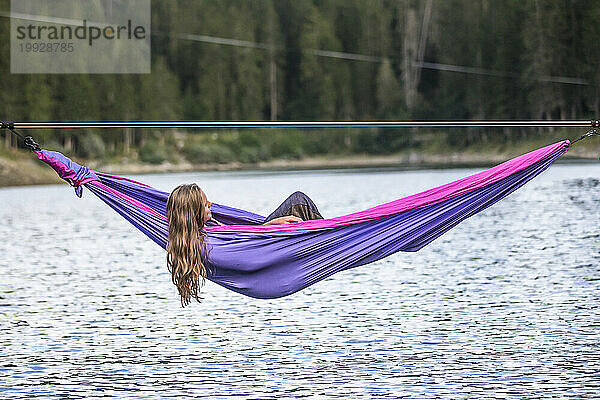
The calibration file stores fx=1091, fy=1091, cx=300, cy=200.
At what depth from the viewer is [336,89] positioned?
27.4 m

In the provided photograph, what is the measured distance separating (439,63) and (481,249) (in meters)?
17.7

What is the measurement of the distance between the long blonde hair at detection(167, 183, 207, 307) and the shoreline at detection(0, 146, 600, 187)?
66.9 ft

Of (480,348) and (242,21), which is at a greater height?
(242,21)

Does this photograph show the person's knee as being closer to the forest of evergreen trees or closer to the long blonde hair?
the long blonde hair

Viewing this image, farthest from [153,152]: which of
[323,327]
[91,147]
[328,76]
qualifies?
[323,327]

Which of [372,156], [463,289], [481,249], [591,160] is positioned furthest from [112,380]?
[372,156]

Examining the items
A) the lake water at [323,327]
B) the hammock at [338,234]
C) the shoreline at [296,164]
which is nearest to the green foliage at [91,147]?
the shoreline at [296,164]

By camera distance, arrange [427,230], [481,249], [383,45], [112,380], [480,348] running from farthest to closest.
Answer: [383,45], [481,249], [480,348], [112,380], [427,230]

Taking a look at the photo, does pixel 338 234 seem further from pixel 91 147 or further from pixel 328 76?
pixel 328 76

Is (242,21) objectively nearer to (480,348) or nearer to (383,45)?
(383,45)

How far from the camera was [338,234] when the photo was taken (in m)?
4.49

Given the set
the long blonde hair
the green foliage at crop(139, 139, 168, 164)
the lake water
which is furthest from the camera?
the green foliage at crop(139, 139, 168, 164)

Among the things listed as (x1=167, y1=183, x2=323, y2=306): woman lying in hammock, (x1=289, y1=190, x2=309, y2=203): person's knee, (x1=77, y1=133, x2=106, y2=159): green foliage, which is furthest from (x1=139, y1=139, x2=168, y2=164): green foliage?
(x1=167, y1=183, x2=323, y2=306): woman lying in hammock

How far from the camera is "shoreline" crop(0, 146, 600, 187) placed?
24422 millimetres
